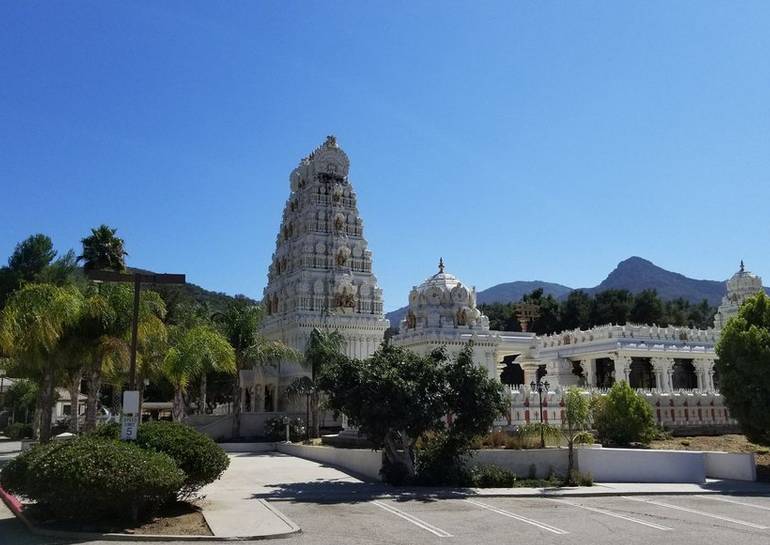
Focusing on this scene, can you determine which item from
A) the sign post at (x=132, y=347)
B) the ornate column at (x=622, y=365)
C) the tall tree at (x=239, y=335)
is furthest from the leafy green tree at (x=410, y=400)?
the ornate column at (x=622, y=365)

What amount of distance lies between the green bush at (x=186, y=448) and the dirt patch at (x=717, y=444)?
22.4 metres

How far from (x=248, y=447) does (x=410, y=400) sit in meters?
20.6

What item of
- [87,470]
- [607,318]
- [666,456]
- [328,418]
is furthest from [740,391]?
[607,318]

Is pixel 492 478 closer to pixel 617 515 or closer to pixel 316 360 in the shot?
pixel 617 515

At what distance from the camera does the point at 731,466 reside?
87.1 ft

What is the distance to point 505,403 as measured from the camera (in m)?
25.3

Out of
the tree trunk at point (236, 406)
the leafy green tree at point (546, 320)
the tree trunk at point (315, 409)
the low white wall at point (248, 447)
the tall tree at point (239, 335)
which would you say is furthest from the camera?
the leafy green tree at point (546, 320)

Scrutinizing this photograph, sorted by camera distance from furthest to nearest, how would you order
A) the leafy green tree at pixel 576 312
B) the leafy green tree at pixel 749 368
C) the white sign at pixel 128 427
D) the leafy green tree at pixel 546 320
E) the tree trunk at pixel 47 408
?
1. the leafy green tree at pixel 546 320
2. the leafy green tree at pixel 576 312
3. the tree trunk at pixel 47 408
4. the leafy green tree at pixel 749 368
5. the white sign at pixel 128 427

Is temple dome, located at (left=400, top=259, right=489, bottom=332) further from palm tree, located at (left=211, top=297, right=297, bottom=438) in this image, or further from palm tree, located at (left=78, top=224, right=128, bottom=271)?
palm tree, located at (left=78, top=224, right=128, bottom=271)

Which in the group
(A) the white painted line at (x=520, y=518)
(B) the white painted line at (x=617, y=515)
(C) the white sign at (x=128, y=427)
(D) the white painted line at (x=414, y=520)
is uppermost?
(C) the white sign at (x=128, y=427)

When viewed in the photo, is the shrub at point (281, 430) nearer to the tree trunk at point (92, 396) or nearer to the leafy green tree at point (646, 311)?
the tree trunk at point (92, 396)

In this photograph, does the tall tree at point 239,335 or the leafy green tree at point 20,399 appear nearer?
the tall tree at point 239,335

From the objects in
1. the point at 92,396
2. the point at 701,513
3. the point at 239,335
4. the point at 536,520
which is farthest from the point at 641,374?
the point at 536,520

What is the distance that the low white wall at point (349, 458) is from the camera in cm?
2592
